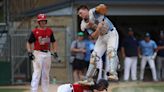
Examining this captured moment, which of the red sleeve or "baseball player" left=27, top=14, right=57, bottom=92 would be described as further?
"baseball player" left=27, top=14, right=57, bottom=92

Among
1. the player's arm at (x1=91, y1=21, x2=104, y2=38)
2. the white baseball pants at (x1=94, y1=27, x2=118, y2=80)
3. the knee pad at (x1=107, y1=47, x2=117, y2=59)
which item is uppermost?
the player's arm at (x1=91, y1=21, x2=104, y2=38)

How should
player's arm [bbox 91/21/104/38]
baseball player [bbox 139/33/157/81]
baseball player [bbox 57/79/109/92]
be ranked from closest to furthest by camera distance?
1. baseball player [bbox 57/79/109/92]
2. player's arm [bbox 91/21/104/38]
3. baseball player [bbox 139/33/157/81]

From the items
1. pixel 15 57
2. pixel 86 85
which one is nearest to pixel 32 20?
pixel 15 57

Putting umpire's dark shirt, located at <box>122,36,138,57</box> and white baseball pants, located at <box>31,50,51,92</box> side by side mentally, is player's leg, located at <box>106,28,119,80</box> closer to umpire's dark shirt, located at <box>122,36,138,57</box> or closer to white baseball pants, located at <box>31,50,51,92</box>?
white baseball pants, located at <box>31,50,51,92</box>

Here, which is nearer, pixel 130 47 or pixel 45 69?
pixel 45 69

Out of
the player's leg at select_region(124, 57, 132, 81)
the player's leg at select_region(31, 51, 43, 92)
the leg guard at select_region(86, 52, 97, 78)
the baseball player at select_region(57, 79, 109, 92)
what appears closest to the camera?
Result: the baseball player at select_region(57, 79, 109, 92)

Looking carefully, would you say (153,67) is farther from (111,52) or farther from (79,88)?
(79,88)

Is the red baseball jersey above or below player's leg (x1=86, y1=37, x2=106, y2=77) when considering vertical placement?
above

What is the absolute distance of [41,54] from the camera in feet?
44.5

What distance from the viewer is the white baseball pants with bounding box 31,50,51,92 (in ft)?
44.0

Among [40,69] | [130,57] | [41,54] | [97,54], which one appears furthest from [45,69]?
[130,57]

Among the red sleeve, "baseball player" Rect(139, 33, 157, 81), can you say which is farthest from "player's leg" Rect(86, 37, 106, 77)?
"baseball player" Rect(139, 33, 157, 81)

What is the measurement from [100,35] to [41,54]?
9.00 feet

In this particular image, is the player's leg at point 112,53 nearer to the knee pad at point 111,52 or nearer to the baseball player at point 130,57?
the knee pad at point 111,52
